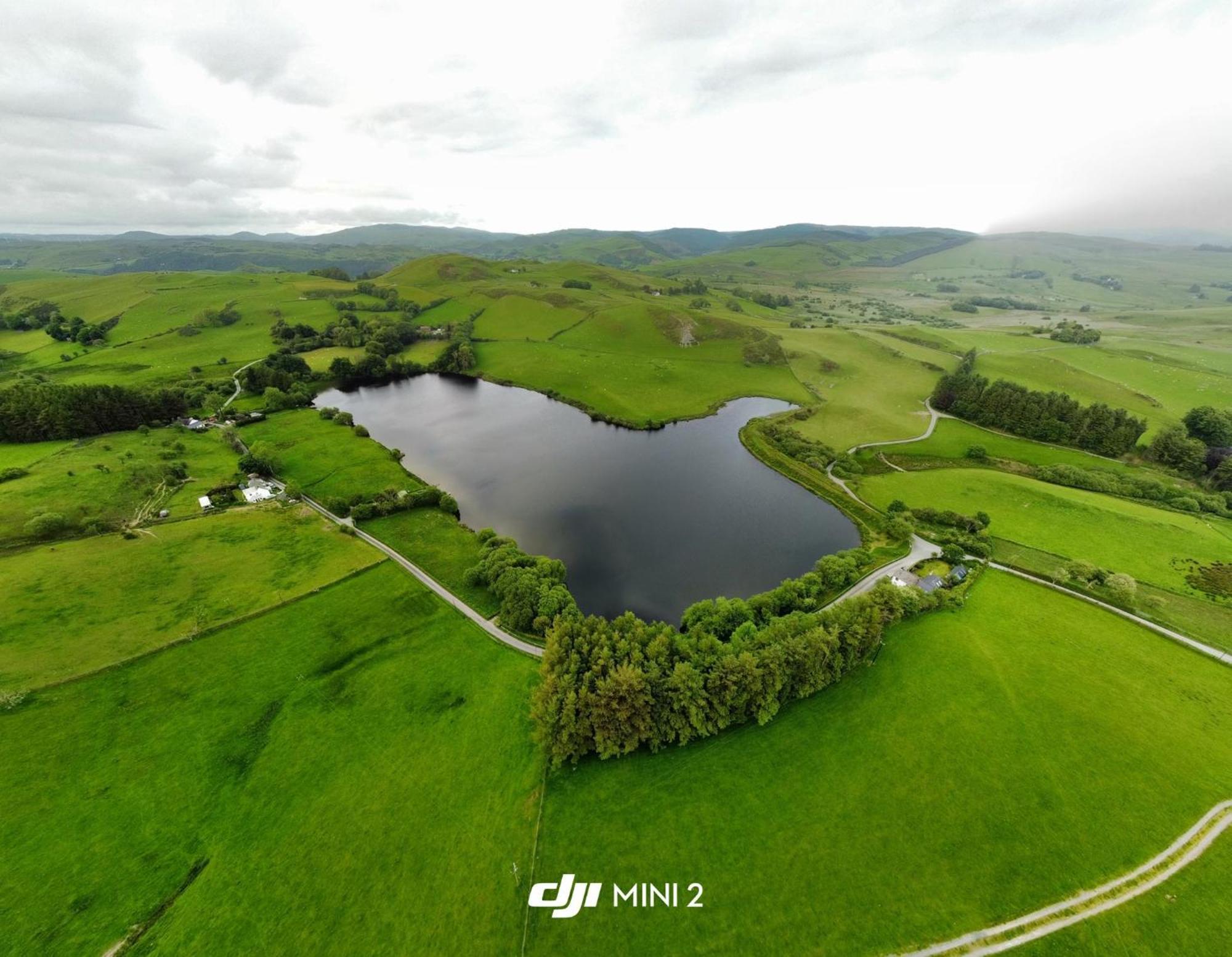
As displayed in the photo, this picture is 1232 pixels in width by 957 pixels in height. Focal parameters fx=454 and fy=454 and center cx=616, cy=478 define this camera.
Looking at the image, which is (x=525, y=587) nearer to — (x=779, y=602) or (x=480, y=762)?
(x=480, y=762)

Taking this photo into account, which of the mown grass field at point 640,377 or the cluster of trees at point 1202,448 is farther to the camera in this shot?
the mown grass field at point 640,377

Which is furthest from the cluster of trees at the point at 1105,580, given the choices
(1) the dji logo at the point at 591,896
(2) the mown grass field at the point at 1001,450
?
(1) the dji logo at the point at 591,896

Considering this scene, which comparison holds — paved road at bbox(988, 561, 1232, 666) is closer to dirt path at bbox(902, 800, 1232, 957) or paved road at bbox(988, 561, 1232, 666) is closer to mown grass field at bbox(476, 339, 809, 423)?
dirt path at bbox(902, 800, 1232, 957)

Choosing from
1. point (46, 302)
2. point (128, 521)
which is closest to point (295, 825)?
point (128, 521)

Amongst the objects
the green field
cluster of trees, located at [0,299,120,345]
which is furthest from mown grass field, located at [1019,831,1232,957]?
cluster of trees, located at [0,299,120,345]

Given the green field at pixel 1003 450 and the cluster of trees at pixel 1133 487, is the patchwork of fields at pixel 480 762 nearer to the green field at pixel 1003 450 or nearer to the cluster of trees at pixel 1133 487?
the cluster of trees at pixel 1133 487

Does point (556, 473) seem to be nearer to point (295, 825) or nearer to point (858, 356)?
point (295, 825)

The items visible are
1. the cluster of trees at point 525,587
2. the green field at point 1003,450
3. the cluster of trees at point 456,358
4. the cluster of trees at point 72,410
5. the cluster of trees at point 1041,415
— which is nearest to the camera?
the cluster of trees at point 525,587
